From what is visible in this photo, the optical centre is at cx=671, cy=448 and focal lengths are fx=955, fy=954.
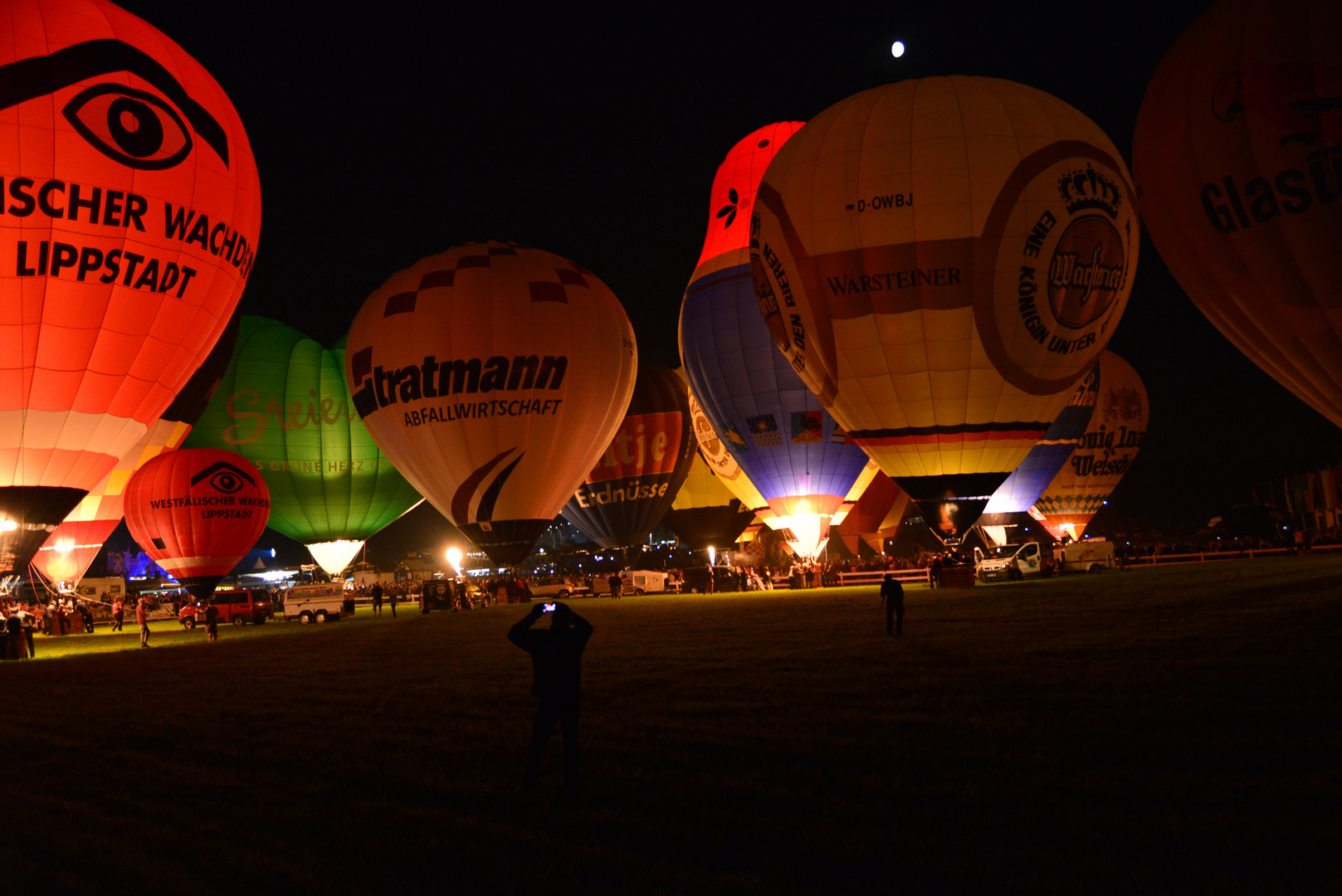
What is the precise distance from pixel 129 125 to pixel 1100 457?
3669cm

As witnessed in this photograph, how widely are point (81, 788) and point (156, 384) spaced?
38.0ft

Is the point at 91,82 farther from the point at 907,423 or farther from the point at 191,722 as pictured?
the point at 907,423

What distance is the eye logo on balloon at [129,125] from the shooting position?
14.4 metres

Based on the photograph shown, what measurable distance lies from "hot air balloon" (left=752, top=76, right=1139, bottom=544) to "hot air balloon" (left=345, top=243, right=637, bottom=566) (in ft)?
17.8

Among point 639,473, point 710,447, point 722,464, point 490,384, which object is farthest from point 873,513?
point 490,384

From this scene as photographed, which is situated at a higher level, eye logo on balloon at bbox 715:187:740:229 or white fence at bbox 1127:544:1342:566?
eye logo on balloon at bbox 715:187:740:229

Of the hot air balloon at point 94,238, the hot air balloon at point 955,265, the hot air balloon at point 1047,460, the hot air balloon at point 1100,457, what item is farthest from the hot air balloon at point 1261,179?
the hot air balloon at point 1100,457

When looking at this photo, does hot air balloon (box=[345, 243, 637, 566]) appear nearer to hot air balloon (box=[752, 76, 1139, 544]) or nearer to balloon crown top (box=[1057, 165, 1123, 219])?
hot air balloon (box=[752, 76, 1139, 544])

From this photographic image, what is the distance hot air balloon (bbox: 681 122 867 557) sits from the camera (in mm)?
30047

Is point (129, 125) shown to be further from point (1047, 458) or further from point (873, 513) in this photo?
point (873, 513)

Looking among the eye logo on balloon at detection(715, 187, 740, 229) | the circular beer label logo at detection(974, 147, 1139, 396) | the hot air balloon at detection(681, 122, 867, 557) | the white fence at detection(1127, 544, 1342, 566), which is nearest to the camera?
the circular beer label logo at detection(974, 147, 1139, 396)

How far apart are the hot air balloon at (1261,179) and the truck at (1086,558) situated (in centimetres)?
2070

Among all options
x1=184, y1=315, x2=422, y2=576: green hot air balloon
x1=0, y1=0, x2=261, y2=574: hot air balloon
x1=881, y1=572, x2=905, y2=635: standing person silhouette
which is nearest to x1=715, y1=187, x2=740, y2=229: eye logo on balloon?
A: x1=184, y1=315, x2=422, y2=576: green hot air balloon

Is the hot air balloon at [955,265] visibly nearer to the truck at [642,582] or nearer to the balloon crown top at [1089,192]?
the balloon crown top at [1089,192]
